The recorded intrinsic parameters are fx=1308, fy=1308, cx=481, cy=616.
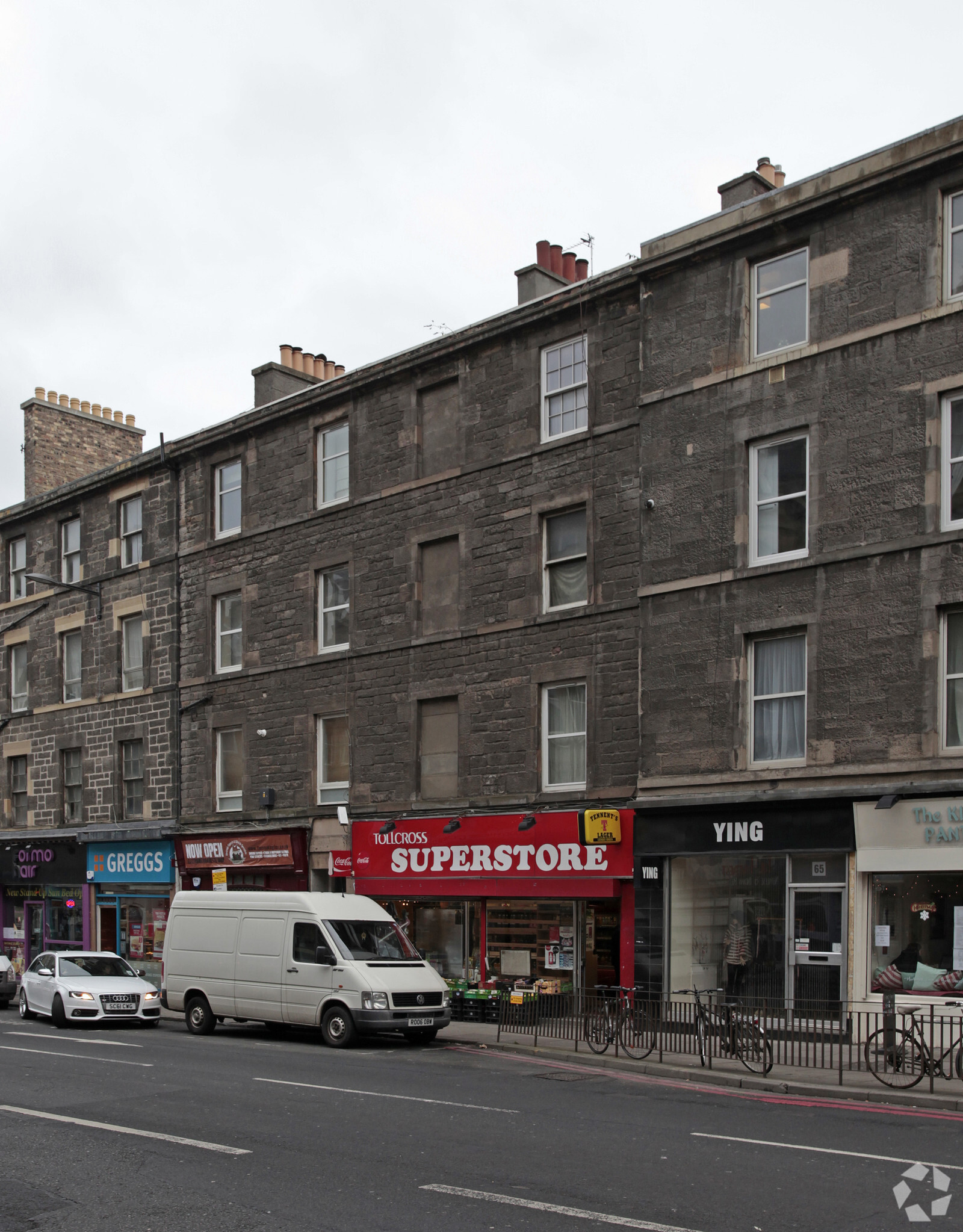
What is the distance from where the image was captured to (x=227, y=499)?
30.0 m

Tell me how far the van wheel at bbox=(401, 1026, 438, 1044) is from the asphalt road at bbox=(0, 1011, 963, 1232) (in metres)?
2.68

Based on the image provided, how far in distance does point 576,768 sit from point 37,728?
18528 mm

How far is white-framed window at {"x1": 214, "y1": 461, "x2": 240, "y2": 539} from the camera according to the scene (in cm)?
2972

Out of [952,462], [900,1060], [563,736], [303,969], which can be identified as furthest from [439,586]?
[900,1060]

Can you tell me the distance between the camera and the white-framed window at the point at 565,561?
22609 millimetres

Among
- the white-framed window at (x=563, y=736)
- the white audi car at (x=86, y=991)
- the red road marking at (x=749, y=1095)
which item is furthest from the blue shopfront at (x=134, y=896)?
the red road marking at (x=749, y=1095)

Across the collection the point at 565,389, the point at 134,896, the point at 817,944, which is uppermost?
the point at 565,389

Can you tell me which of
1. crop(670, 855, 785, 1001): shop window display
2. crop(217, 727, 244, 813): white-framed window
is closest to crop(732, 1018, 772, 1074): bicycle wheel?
crop(670, 855, 785, 1001): shop window display

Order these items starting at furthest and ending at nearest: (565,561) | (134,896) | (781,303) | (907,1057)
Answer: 1. (134,896)
2. (565,561)
3. (781,303)
4. (907,1057)

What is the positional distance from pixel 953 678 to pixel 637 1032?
20.9ft

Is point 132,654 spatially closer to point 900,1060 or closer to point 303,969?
point 303,969

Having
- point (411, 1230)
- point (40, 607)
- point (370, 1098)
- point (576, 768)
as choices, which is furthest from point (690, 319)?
point (40, 607)

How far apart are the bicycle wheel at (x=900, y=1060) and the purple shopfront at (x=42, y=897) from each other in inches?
876

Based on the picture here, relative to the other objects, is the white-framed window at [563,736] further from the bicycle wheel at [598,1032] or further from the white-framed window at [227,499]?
the white-framed window at [227,499]
